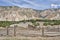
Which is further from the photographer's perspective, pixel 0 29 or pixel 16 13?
Answer: pixel 16 13

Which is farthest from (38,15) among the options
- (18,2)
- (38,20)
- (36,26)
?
(18,2)

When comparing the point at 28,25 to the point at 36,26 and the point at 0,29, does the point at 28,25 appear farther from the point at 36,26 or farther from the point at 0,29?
the point at 0,29

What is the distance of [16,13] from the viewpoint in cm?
2716

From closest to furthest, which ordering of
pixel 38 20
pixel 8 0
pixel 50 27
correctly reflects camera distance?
pixel 8 0 < pixel 50 27 < pixel 38 20

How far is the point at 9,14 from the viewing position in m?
26.8

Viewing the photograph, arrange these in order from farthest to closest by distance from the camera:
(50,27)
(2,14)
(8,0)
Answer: (2,14) < (50,27) < (8,0)

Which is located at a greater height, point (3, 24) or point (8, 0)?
point (8, 0)

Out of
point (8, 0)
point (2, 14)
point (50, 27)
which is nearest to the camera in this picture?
point (8, 0)

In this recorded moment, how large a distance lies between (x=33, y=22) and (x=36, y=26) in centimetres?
71

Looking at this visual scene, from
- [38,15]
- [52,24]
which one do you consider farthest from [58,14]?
[52,24]

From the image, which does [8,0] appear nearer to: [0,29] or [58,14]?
[0,29]

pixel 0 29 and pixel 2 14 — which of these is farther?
pixel 2 14

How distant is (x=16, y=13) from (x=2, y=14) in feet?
7.29

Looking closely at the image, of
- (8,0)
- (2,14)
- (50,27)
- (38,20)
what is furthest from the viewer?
(2,14)
